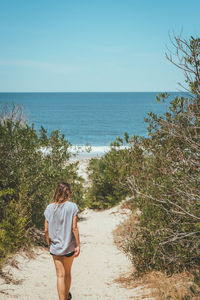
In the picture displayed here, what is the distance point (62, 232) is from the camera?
15.8ft

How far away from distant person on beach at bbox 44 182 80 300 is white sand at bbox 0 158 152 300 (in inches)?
41.5

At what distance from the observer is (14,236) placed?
7332 mm

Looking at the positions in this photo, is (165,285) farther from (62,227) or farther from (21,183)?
(21,183)

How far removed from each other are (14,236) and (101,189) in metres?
7.82

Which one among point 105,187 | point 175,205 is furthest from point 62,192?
point 105,187

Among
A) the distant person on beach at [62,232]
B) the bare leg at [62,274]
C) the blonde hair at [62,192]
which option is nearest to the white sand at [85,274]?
the bare leg at [62,274]

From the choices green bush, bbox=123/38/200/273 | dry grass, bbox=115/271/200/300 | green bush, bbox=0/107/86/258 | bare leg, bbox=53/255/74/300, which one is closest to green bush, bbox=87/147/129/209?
green bush, bbox=0/107/86/258

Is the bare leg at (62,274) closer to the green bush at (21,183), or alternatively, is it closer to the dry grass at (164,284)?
the dry grass at (164,284)

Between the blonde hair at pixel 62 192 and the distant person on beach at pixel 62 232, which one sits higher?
the blonde hair at pixel 62 192

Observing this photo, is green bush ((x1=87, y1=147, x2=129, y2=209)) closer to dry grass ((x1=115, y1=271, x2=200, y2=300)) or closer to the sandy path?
the sandy path

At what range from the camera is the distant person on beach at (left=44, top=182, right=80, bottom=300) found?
4.80 meters

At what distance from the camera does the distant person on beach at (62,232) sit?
4.80 m

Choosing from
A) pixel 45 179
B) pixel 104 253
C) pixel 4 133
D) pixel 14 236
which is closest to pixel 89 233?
pixel 104 253

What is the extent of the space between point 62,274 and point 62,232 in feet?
2.03
